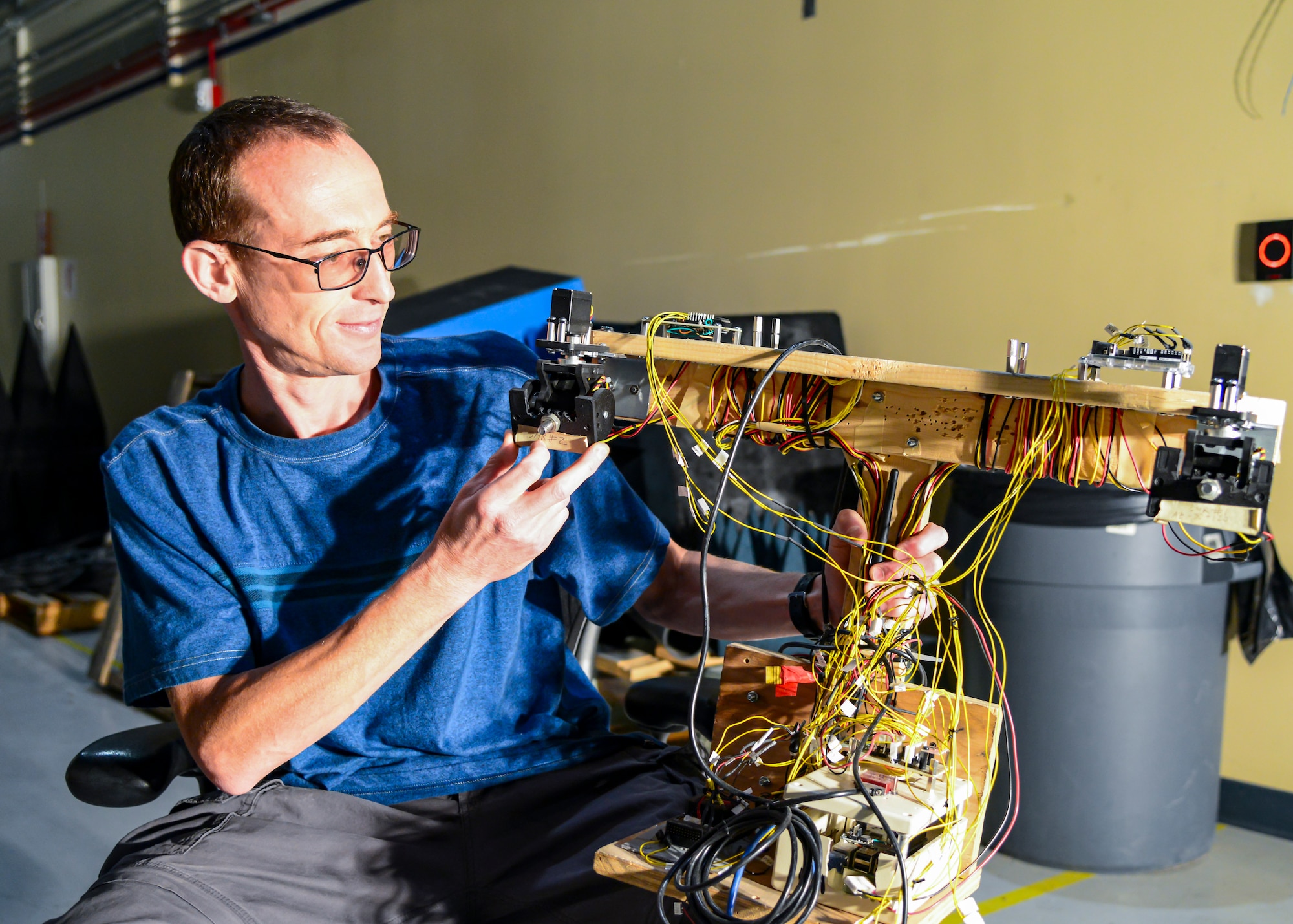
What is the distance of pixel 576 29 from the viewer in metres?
3.65

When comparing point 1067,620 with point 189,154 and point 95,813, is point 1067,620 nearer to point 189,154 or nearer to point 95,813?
point 189,154

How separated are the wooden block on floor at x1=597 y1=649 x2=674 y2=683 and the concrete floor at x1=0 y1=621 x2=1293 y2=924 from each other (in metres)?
1.08

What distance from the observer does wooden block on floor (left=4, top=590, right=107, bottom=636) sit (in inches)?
165

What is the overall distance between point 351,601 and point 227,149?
580 mm

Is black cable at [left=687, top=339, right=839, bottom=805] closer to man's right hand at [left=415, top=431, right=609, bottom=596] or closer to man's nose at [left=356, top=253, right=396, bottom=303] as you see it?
man's right hand at [left=415, top=431, right=609, bottom=596]

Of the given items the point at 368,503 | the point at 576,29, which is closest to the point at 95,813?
A: the point at 368,503

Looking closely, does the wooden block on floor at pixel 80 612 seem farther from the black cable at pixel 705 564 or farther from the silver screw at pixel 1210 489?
the silver screw at pixel 1210 489

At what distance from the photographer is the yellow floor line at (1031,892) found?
206 cm

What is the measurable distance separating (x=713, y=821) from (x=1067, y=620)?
1.41 meters

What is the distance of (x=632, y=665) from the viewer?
293cm

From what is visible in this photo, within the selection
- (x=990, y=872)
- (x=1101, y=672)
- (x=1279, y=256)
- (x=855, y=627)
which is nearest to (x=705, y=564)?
(x=855, y=627)

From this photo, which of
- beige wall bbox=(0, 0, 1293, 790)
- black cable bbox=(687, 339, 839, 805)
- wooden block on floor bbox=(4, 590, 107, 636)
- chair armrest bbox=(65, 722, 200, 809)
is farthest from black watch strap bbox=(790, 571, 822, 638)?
wooden block on floor bbox=(4, 590, 107, 636)

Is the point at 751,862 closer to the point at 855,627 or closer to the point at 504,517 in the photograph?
the point at 855,627

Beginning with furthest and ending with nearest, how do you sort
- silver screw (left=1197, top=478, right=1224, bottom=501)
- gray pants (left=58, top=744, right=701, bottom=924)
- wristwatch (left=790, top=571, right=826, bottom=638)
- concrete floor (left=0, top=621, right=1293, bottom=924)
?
1. concrete floor (left=0, top=621, right=1293, bottom=924)
2. wristwatch (left=790, top=571, right=826, bottom=638)
3. gray pants (left=58, top=744, right=701, bottom=924)
4. silver screw (left=1197, top=478, right=1224, bottom=501)
